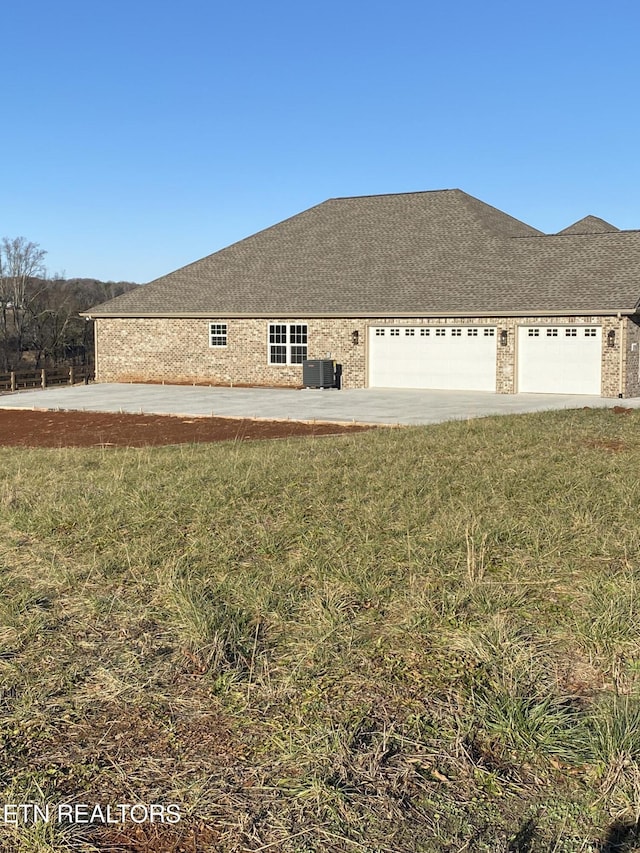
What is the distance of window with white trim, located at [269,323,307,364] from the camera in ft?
108

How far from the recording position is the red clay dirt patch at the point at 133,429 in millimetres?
16906

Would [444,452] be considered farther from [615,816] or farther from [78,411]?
[78,411]

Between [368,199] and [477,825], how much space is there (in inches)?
1486

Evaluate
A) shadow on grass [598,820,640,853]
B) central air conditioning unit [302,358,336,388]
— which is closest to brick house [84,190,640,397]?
central air conditioning unit [302,358,336,388]

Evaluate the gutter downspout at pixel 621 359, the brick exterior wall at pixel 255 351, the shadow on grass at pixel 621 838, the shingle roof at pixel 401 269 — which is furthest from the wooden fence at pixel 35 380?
the shadow on grass at pixel 621 838

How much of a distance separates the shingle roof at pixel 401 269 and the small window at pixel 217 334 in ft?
2.11

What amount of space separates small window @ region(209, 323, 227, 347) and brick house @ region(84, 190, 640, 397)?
0.05m

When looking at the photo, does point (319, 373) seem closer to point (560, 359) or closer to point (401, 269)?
point (401, 269)

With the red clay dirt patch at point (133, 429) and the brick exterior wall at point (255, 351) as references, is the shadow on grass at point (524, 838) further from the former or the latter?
the brick exterior wall at point (255, 351)

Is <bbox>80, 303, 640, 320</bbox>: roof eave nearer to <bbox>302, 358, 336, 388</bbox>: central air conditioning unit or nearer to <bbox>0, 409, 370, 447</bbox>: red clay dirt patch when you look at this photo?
<bbox>302, 358, 336, 388</bbox>: central air conditioning unit

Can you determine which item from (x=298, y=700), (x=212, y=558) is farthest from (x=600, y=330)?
(x=298, y=700)

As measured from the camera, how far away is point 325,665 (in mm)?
5254

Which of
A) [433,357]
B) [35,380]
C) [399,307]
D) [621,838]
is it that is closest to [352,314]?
[399,307]

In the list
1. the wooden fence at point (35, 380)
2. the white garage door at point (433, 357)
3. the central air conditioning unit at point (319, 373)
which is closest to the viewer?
the white garage door at point (433, 357)
